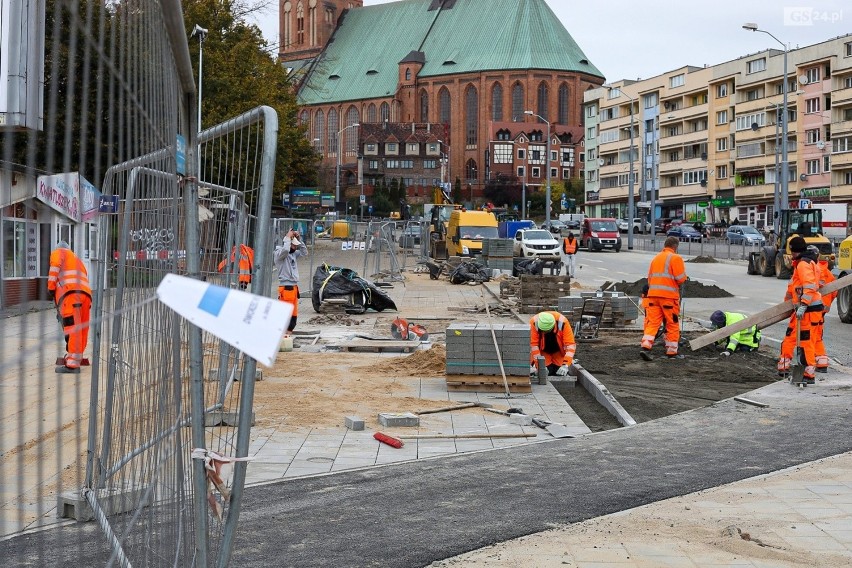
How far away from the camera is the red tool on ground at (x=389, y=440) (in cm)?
880

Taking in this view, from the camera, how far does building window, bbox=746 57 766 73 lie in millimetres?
85938

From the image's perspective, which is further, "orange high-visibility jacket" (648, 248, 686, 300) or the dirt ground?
"orange high-visibility jacket" (648, 248, 686, 300)

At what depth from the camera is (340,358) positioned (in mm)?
15094

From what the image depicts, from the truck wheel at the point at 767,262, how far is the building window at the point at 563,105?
88.7 m

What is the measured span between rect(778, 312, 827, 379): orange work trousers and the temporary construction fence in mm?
8462

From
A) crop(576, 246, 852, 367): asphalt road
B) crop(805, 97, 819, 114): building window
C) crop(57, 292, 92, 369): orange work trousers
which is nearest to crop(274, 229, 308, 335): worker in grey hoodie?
crop(576, 246, 852, 367): asphalt road

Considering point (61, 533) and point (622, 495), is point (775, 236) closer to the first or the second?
point (622, 495)

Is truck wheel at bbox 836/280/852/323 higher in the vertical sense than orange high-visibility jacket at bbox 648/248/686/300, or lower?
lower

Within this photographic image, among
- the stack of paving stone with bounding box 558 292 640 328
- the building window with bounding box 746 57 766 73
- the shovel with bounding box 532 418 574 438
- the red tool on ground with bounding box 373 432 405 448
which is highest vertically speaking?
the building window with bounding box 746 57 766 73

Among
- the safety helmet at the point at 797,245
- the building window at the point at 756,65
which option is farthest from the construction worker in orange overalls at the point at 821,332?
the building window at the point at 756,65

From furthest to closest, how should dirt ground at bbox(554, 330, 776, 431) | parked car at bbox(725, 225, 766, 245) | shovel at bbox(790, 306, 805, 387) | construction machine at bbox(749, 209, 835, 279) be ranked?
1. parked car at bbox(725, 225, 766, 245)
2. construction machine at bbox(749, 209, 835, 279)
3. shovel at bbox(790, 306, 805, 387)
4. dirt ground at bbox(554, 330, 776, 431)

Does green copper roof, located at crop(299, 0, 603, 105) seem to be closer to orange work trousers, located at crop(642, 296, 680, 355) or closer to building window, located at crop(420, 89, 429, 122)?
building window, located at crop(420, 89, 429, 122)

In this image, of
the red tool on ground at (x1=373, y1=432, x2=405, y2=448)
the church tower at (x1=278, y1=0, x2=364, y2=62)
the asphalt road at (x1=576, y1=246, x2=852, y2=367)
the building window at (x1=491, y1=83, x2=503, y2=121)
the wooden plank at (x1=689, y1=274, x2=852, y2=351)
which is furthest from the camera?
the church tower at (x1=278, y1=0, x2=364, y2=62)

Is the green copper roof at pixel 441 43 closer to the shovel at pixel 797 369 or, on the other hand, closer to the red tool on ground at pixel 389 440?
the shovel at pixel 797 369
